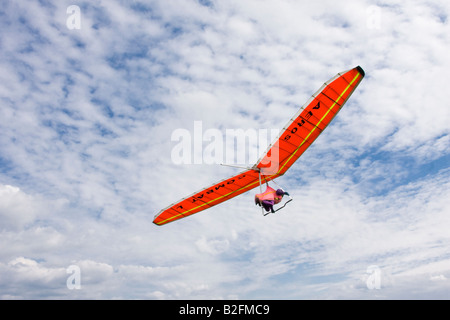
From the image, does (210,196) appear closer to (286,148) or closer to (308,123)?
(286,148)

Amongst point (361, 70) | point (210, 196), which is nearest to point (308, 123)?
point (361, 70)

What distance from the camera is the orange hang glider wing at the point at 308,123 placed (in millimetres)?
12422

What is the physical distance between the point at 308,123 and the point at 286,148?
1876 millimetres

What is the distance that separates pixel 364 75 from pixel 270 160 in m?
5.78

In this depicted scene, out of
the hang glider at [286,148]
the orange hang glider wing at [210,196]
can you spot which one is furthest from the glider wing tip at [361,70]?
the orange hang glider wing at [210,196]

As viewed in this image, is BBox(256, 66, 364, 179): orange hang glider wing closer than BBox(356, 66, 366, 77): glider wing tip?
No

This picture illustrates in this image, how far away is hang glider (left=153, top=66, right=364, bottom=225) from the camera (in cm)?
1259

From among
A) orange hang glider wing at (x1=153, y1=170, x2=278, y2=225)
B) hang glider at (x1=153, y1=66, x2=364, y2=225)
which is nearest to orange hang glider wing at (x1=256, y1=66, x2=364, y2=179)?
hang glider at (x1=153, y1=66, x2=364, y2=225)

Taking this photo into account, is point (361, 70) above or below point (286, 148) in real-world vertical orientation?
above

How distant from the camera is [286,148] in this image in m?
15.2

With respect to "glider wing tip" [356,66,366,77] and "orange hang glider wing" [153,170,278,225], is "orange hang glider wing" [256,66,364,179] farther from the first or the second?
"orange hang glider wing" [153,170,278,225]
